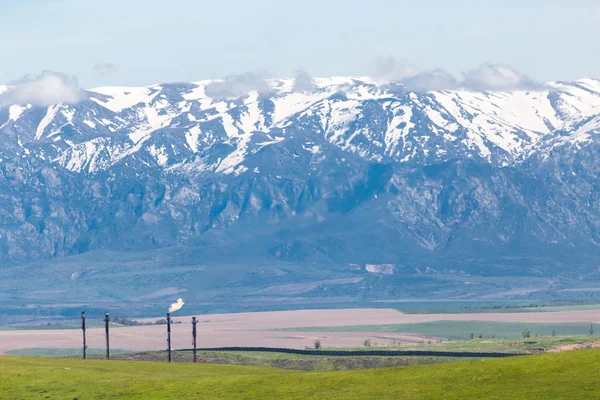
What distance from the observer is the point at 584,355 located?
8550 centimetres

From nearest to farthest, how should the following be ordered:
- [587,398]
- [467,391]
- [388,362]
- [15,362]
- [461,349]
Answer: [587,398] < [467,391] < [15,362] < [388,362] < [461,349]

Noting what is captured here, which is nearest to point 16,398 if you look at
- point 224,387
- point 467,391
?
point 224,387

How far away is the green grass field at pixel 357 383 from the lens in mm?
Result: 80562

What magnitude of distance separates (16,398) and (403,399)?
2561 centimetres

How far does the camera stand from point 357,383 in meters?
89.1

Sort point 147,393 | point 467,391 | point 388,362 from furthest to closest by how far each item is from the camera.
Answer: point 388,362 → point 147,393 → point 467,391

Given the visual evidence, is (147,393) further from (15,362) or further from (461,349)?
(461,349)

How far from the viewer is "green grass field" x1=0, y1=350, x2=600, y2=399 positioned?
80.6m

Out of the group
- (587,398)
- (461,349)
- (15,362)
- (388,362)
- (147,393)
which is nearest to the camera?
(587,398)

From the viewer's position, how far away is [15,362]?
4464 inches

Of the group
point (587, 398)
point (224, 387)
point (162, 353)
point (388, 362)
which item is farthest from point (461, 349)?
point (587, 398)

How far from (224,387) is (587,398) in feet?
82.3

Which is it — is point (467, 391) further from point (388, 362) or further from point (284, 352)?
point (284, 352)

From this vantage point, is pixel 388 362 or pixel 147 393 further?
pixel 388 362
